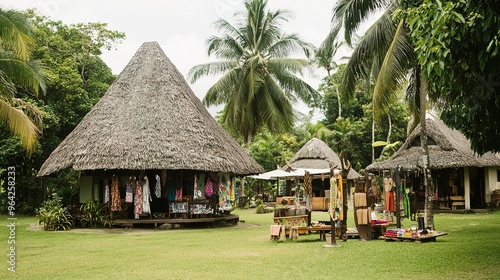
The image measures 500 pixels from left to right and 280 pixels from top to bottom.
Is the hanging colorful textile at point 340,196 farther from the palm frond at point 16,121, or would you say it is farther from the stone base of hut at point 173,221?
the palm frond at point 16,121

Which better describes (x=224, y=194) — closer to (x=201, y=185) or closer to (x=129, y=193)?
(x=201, y=185)

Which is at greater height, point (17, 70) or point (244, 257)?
point (17, 70)

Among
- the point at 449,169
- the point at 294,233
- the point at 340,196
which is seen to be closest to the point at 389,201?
the point at 294,233

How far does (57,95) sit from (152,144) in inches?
401

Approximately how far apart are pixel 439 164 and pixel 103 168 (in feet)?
43.0

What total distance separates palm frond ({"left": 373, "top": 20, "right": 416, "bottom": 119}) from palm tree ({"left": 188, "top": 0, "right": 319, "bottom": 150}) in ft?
39.2

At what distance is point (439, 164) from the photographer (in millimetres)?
21438

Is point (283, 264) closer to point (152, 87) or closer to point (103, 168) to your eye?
point (103, 168)

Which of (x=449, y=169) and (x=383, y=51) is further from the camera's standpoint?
(x=449, y=169)

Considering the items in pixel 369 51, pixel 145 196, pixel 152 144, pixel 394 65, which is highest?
pixel 369 51

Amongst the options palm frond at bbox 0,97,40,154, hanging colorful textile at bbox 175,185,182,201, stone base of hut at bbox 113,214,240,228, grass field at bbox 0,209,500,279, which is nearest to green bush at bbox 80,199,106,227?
stone base of hut at bbox 113,214,240,228

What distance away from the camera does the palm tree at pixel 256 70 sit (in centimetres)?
2619

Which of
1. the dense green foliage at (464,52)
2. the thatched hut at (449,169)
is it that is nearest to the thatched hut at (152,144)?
the thatched hut at (449,169)

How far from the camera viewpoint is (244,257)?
1004cm
